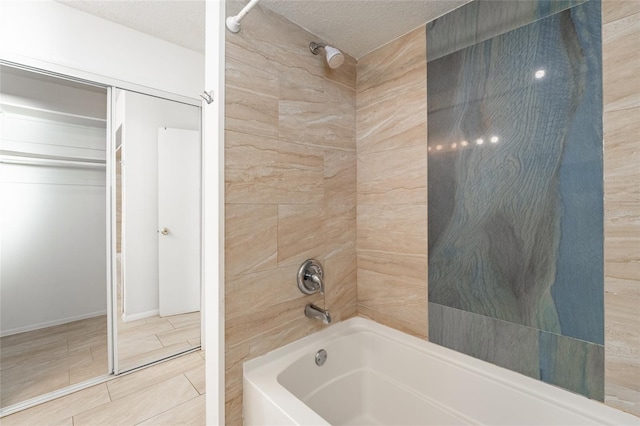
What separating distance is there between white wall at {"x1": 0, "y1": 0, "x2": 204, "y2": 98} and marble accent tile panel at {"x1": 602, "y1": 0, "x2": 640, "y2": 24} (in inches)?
101

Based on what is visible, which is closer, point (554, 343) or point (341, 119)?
point (554, 343)

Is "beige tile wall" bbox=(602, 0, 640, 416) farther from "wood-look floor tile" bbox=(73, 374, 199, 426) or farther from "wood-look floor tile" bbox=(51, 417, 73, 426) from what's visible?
"wood-look floor tile" bbox=(51, 417, 73, 426)

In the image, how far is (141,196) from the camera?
2.18 meters

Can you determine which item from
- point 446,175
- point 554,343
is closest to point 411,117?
point 446,175

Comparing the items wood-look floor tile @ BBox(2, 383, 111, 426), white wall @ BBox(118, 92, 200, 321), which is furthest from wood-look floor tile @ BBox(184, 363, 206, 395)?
white wall @ BBox(118, 92, 200, 321)

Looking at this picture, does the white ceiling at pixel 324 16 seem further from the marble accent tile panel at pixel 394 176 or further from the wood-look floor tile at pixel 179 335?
the wood-look floor tile at pixel 179 335

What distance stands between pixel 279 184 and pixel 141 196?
4.93ft

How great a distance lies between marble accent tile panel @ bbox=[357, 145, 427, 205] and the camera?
4.80ft

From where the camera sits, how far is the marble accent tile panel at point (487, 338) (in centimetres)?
114

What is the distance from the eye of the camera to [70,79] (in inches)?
72.4

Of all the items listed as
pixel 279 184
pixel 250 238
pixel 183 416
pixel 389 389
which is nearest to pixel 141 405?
pixel 183 416

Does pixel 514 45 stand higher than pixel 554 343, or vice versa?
pixel 514 45

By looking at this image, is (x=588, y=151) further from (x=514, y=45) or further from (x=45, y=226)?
(x=45, y=226)

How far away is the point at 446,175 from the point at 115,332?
8.36 ft
